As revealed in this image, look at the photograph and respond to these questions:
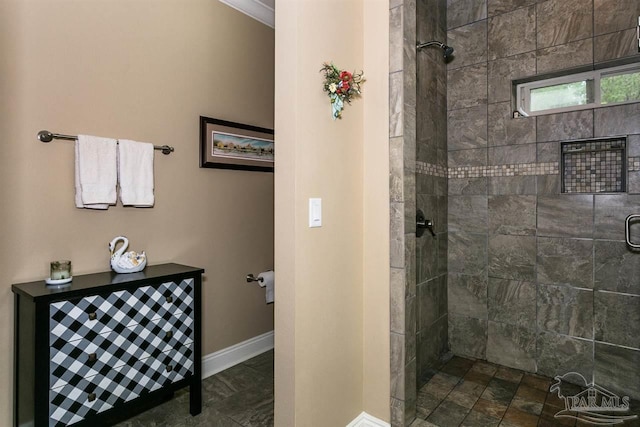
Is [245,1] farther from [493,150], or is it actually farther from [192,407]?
[192,407]

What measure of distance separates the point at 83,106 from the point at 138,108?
0.31 metres

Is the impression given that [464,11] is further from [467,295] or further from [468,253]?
[467,295]

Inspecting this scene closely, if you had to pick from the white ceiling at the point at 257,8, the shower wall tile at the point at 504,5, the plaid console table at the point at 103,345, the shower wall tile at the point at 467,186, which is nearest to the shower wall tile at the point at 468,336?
the shower wall tile at the point at 467,186

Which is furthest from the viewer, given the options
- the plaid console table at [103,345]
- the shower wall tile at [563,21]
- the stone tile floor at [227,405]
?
the shower wall tile at [563,21]

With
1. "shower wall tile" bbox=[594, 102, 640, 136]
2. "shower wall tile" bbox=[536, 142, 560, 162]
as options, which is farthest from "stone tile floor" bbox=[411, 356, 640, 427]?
"shower wall tile" bbox=[594, 102, 640, 136]

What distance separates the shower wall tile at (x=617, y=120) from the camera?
219cm

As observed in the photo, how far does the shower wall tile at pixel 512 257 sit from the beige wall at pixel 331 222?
51.3 inches

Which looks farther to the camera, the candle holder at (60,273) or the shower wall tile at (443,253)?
the shower wall tile at (443,253)

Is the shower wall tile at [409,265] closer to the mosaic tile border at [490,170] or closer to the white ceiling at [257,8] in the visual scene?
the mosaic tile border at [490,170]

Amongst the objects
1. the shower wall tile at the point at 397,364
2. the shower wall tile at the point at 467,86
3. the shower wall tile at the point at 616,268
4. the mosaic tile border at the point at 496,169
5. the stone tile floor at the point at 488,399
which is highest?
the shower wall tile at the point at 467,86

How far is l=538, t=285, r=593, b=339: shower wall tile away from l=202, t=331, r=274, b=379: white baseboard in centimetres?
211

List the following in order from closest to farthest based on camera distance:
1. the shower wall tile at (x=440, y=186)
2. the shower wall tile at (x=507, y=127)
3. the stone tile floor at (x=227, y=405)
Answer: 1. the stone tile floor at (x=227, y=405)
2. the shower wall tile at (x=507, y=127)
3. the shower wall tile at (x=440, y=186)

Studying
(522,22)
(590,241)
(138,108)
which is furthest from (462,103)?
(138,108)

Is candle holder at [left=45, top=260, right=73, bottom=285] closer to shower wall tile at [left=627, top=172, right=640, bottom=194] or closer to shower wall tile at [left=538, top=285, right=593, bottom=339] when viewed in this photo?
shower wall tile at [left=538, top=285, right=593, bottom=339]
